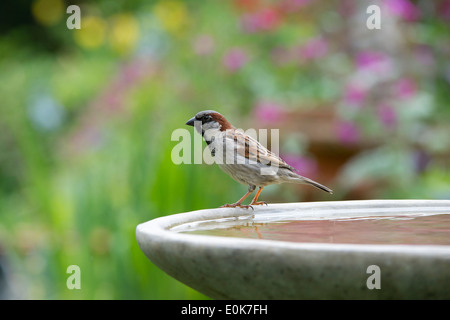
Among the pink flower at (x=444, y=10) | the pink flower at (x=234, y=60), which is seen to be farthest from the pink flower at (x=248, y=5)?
the pink flower at (x=444, y=10)

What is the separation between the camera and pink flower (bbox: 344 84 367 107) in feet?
16.2

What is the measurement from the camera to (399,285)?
136cm

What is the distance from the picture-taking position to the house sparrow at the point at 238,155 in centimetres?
267

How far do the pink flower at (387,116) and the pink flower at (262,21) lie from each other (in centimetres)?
163

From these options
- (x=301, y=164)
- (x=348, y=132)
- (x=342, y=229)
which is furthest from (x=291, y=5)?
(x=342, y=229)

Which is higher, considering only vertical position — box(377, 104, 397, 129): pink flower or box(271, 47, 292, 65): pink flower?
box(271, 47, 292, 65): pink flower

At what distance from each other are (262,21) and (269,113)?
1.35m

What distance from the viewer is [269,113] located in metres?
5.08

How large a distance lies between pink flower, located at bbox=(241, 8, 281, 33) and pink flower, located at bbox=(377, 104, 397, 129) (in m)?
1.63

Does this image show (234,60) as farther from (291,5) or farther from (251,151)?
(251,151)

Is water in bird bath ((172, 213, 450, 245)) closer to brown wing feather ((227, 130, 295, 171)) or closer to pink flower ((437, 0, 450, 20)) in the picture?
brown wing feather ((227, 130, 295, 171))

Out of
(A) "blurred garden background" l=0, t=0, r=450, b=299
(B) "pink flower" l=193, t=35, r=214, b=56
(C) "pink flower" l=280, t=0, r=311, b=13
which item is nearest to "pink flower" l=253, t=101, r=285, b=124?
(A) "blurred garden background" l=0, t=0, r=450, b=299

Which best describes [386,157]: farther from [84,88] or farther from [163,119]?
[84,88]

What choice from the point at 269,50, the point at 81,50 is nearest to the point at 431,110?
the point at 269,50
